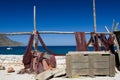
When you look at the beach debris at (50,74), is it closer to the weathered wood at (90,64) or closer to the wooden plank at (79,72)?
the weathered wood at (90,64)

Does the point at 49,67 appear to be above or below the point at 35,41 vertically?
below

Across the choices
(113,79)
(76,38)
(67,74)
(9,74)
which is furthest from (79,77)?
(9,74)

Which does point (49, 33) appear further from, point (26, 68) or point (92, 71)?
point (92, 71)

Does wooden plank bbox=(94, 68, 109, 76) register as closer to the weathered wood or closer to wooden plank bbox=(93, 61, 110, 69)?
the weathered wood

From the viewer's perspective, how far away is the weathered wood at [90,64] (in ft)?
40.8

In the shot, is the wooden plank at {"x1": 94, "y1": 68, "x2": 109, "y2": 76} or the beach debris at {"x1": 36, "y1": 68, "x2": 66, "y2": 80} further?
the wooden plank at {"x1": 94, "y1": 68, "x2": 109, "y2": 76}

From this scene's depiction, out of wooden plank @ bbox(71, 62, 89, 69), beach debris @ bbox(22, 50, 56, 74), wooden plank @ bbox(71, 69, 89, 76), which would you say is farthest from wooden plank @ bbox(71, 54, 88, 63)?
beach debris @ bbox(22, 50, 56, 74)

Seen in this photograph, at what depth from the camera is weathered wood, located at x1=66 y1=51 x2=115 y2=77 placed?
12430 mm

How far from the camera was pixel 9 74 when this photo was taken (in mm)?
13406

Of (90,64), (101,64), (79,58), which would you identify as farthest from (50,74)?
(101,64)

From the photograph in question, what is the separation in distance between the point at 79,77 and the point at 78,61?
67cm

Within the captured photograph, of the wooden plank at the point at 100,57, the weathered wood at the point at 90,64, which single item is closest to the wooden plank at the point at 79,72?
the weathered wood at the point at 90,64

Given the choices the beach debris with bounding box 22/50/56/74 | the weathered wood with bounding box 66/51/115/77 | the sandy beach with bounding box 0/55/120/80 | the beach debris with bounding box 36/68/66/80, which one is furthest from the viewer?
the beach debris with bounding box 22/50/56/74

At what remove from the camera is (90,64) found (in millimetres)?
12438
